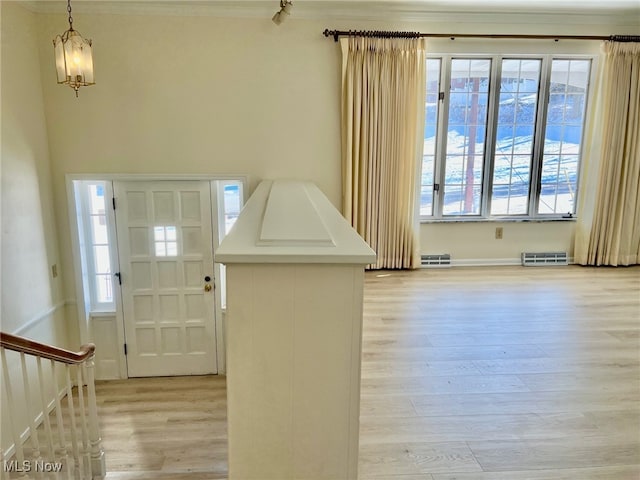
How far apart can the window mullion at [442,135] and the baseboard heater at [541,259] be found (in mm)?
1216

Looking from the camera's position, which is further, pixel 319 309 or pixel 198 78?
pixel 198 78

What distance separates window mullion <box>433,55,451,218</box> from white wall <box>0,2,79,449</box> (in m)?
4.26

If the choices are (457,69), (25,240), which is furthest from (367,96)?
(25,240)

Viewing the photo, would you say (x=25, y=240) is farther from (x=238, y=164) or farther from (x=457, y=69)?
(x=457, y=69)

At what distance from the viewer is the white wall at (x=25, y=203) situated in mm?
3719

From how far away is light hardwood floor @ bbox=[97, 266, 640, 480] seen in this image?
2.15 metres

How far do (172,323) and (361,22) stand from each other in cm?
395

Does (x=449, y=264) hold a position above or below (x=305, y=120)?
below

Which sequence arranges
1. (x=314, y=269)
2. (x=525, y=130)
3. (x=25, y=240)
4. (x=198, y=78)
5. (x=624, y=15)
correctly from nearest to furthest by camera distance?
(x=314, y=269)
(x=25, y=240)
(x=198, y=78)
(x=624, y=15)
(x=525, y=130)

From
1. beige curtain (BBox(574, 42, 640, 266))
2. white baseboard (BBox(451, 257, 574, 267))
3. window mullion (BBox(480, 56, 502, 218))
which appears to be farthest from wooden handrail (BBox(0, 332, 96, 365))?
beige curtain (BBox(574, 42, 640, 266))

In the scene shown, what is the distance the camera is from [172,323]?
16.4 ft

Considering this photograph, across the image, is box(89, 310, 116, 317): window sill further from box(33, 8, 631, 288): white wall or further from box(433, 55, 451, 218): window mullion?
box(433, 55, 451, 218): window mullion

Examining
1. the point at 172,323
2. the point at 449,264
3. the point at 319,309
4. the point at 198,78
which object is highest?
the point at 198,78

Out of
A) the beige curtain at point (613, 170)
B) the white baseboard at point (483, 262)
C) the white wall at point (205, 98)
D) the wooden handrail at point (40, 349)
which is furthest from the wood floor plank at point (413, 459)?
the beige curtain at point (613, 170)
